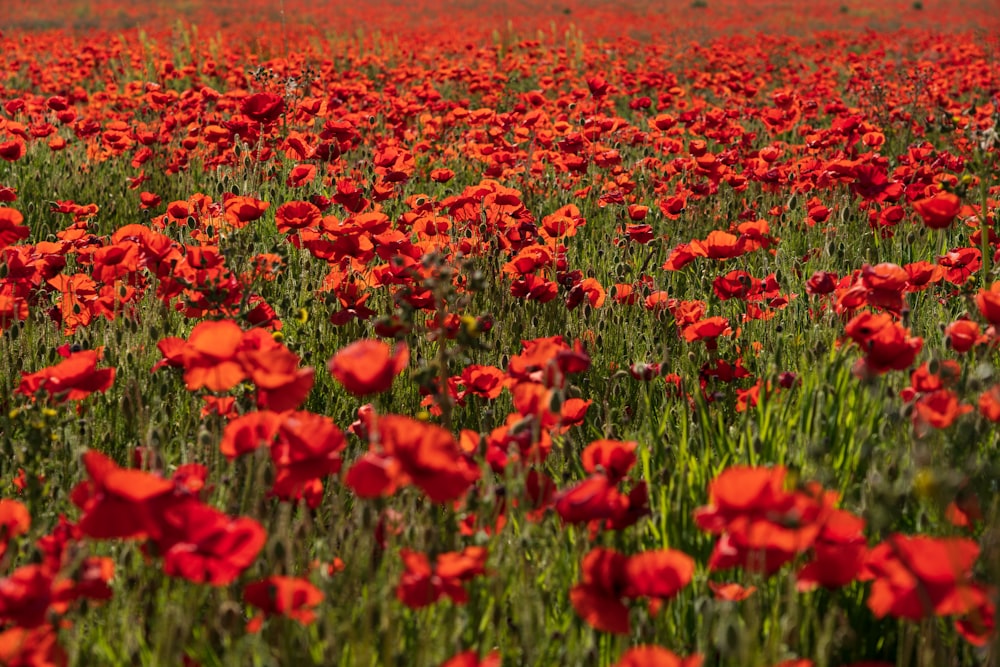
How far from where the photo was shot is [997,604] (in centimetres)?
105

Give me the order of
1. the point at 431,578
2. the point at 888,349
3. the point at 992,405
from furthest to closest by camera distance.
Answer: the point at 888,349 < the point at 992,405 < the point at 431,578

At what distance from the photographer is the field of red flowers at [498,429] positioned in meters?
1.29

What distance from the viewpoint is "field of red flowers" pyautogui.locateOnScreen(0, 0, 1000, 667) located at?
4.24 feet

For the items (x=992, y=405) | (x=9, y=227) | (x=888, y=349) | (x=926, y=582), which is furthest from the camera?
(x=9, y=227)

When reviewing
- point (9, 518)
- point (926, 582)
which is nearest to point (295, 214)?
point (9, 518)

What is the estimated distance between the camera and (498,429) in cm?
180

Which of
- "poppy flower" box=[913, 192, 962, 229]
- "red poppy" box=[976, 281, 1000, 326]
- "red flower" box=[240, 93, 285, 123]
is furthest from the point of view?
"red flower" box=[240, 93, 285, 123]

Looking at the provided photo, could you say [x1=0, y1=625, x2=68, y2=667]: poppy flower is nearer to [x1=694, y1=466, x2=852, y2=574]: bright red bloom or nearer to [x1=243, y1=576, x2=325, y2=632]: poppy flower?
[x1=243, y1=576, x2=325, y2=632]: poppy flower

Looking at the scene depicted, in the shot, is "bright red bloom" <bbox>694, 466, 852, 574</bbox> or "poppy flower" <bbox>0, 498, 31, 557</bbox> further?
"poppy flower" <bbox>0, 498, 31, 557</bbox>

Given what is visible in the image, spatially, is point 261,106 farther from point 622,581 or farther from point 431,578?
point 622,581

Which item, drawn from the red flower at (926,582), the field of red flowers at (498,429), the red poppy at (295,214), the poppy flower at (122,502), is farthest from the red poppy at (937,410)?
the red poppy at (295,214)

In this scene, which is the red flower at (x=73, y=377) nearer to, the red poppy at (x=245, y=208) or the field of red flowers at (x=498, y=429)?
the field of red flowers at (x=498, y=429)

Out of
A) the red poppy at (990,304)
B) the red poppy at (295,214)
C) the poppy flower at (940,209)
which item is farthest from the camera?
the red poppy at (295,214)

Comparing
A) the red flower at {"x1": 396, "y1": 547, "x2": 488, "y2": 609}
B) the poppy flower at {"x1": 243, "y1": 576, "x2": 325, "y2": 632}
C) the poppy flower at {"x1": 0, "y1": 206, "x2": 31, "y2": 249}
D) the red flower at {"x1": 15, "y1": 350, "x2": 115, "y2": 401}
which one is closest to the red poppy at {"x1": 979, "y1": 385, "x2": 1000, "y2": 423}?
the red flower at {"x1": 396, "y1": 547, "x2": 488, "y2": 609}
